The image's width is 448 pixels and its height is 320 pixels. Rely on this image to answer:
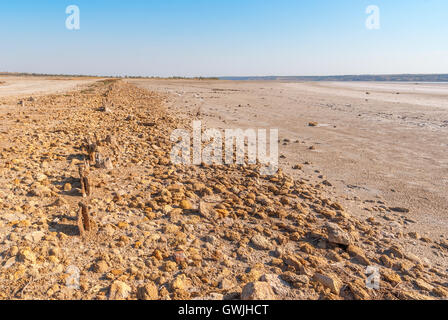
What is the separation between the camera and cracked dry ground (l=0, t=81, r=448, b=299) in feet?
8.25

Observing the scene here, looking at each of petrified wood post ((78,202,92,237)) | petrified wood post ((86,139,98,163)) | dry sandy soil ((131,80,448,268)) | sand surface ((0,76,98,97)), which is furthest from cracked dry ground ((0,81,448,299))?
sand surface ((0,76,98,97))

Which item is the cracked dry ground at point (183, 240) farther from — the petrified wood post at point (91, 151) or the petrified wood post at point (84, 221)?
the petrified wood post at point (91, 151)

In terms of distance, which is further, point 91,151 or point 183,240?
point 91,151

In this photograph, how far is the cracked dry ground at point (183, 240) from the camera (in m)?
2.52

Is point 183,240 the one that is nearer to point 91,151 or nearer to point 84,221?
point 84,221

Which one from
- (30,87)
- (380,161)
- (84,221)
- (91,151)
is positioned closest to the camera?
(84,221)

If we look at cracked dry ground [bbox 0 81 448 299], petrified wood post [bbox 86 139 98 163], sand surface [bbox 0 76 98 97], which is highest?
sand surface [bbox 0 76 98 97]

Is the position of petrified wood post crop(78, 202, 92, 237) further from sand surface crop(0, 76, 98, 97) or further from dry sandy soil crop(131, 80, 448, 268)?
sand surface crop(0, 76, 98, 97)

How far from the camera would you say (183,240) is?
10.5ft

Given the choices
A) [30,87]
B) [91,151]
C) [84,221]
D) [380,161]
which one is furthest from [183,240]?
[30,87]

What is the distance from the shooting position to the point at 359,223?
13.0 ft

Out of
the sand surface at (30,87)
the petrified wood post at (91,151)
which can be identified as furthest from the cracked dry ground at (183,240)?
the sand surface at (30,87)
